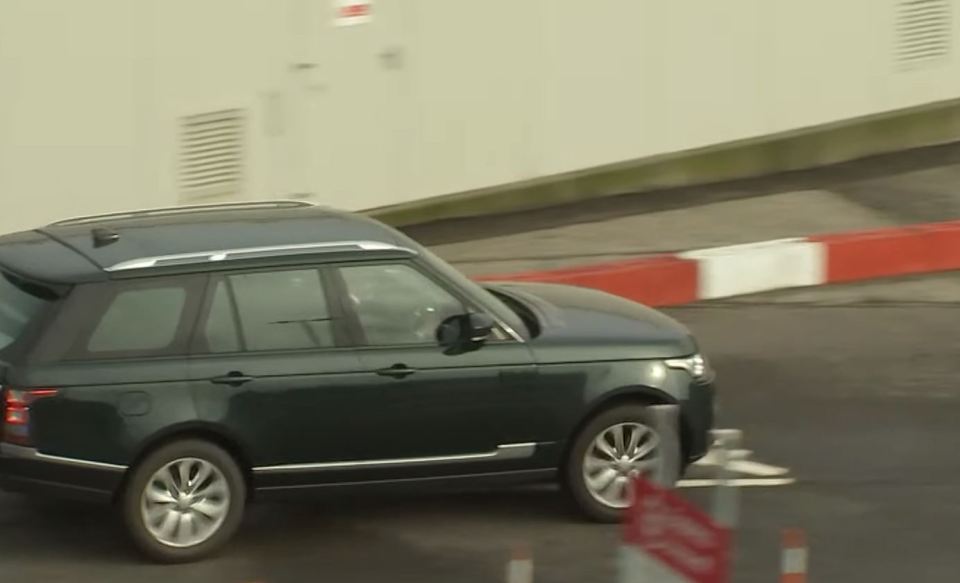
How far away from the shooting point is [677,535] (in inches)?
259

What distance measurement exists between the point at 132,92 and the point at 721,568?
8.36 meters

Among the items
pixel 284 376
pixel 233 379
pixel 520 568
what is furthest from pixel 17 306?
pixel 520 568

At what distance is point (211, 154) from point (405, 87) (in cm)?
166

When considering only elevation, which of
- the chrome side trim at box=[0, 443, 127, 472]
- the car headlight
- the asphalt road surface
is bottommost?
the asphalt road surface

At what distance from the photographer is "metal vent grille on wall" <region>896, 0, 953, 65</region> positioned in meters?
17.8

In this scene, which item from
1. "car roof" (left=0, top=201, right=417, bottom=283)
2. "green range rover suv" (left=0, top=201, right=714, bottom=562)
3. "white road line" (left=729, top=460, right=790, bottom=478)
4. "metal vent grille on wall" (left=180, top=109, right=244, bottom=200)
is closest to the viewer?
"green range rover suv" (left=0, top=201, right=714, bottom=562)

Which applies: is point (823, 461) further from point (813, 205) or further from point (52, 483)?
point (813, 205)

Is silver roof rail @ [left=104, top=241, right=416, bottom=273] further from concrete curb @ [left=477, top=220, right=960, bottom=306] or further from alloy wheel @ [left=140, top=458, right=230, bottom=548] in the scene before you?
concrete curb @ [left=477, top=220, right=960, bottom=306]

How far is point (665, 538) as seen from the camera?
662 cm

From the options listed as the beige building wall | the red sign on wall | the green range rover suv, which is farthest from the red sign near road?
the red sign on wall

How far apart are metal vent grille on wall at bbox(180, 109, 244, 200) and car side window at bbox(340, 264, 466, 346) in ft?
17.4

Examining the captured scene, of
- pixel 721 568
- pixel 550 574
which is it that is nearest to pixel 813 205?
pixel 550 574

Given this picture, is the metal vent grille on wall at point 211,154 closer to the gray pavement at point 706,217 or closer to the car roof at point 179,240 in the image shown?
the gray pavement at point 706,217

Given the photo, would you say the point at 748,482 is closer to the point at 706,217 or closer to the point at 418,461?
the point at 418,461
